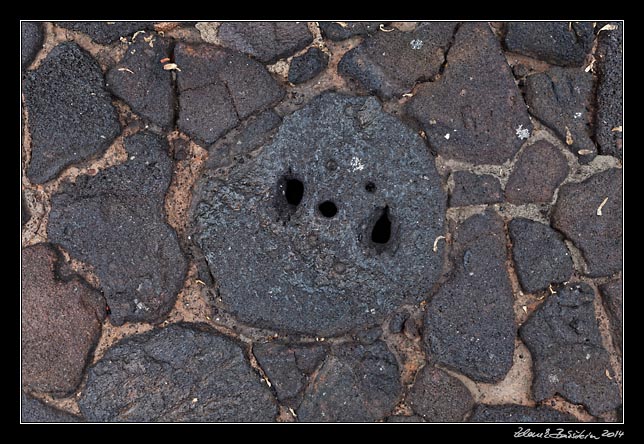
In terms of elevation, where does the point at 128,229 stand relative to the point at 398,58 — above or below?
below

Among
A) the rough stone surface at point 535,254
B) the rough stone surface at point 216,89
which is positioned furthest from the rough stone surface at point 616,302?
the rough stone surface at point 216,89

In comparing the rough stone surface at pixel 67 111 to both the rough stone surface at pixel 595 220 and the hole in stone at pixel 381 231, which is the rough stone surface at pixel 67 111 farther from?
the rough stone surface at pixel 595 220

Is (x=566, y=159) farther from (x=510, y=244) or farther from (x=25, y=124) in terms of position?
(x=25, y=124)

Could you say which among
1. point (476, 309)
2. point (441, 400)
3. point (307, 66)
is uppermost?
point (307, 66)

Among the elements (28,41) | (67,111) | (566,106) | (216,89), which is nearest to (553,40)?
(566,106)

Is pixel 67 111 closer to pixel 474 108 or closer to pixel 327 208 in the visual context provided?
pixel 327 208

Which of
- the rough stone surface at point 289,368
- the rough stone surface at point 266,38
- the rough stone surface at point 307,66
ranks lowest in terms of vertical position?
the rough stone surface at point 289,368
